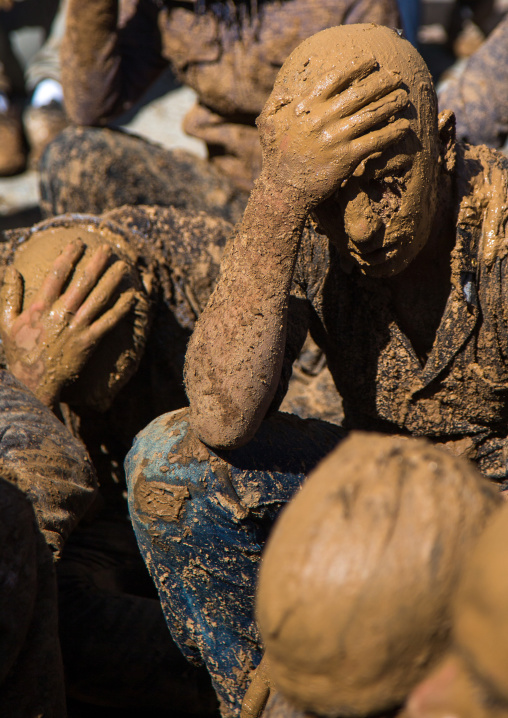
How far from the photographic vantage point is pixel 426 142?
4.33ft

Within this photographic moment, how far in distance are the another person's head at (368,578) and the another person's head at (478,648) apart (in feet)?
0.09

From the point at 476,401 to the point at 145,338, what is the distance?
93cm

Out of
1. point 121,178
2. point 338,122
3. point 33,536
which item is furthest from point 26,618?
point 121,178

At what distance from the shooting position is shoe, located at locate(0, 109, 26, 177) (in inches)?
176

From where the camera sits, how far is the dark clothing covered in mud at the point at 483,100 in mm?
2723

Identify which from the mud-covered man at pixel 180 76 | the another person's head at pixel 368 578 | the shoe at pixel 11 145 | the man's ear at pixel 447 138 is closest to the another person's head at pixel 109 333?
the man's ear at pixel 447 138

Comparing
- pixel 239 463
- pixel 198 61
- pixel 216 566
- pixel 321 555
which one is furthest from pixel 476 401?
pixel 198 61

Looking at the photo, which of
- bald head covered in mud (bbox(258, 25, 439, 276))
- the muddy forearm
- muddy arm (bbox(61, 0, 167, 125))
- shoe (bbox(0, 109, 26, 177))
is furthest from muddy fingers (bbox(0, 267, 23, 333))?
shoe (bbox(0, 109, 26, 177))

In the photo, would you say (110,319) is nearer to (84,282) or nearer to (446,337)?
(84,282)

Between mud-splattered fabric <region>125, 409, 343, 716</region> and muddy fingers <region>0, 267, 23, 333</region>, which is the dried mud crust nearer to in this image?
muddy fingers <region>0, 267, 23, 333</region>

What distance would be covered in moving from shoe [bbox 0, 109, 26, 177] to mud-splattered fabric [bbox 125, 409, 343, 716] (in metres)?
3.48

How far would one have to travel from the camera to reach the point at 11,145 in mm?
4504

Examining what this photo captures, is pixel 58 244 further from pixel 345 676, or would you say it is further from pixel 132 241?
pixel 345 676

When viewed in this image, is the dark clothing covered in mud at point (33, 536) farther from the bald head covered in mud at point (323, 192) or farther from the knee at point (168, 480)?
the bald head covered in mud at point (323, 192)
